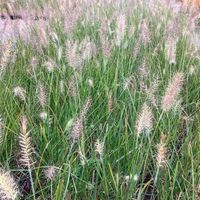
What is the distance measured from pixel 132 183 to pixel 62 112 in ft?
1.90

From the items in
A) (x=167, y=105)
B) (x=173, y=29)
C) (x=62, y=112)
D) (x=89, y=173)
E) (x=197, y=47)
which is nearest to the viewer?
A: (x=167, y=105)

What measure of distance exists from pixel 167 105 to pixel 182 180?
250mm

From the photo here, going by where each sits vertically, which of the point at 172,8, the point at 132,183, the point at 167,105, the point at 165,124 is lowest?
the point at 172,8

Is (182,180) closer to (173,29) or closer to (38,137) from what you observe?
(38,137)

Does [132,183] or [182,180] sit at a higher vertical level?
[132,183]

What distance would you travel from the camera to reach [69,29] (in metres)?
2.33

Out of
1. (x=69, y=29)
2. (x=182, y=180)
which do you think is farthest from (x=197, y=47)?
(x=182, y=180)

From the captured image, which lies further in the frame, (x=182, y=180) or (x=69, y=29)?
(x=69, y=29)

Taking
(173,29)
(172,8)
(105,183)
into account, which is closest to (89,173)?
(105,183)

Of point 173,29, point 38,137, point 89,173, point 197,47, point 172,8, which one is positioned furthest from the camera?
point 172,8

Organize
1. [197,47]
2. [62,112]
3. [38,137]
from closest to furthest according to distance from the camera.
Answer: [38,137] → [62,112] → [197,47]

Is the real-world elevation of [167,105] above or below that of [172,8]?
above

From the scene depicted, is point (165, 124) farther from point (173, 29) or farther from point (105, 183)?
point (173, 29)

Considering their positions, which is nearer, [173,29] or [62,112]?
[62,112]
